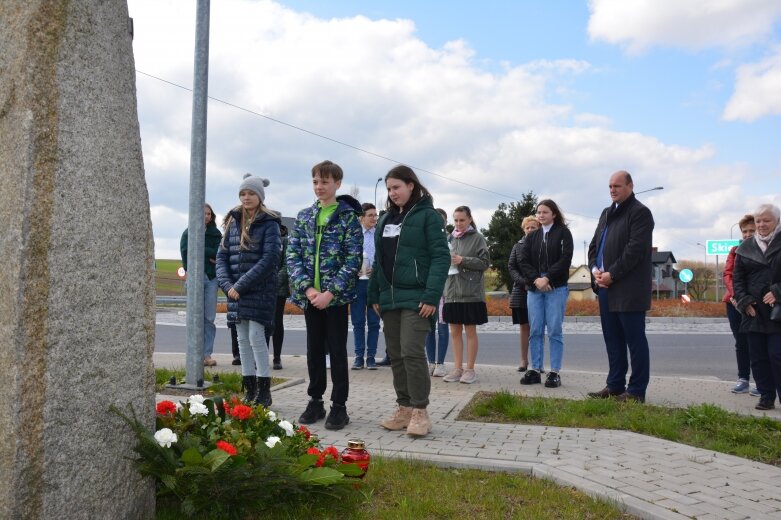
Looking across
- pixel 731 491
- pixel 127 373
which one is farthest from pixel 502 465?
pixel 127 373

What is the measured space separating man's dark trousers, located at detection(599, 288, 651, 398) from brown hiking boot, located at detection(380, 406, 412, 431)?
7.88ft

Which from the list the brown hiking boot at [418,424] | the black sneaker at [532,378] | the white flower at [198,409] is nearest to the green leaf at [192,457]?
the white flower at [198,409]

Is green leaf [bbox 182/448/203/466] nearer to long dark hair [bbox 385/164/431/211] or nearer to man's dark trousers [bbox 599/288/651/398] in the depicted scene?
long dark hair [bbox 385/164/431/211]

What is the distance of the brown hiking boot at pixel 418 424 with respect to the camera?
16.8 ft

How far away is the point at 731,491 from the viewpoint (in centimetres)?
387

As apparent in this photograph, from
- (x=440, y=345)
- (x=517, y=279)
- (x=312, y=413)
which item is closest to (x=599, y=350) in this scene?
(x=440, y=345)

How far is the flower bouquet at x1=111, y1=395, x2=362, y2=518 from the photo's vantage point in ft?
10.3

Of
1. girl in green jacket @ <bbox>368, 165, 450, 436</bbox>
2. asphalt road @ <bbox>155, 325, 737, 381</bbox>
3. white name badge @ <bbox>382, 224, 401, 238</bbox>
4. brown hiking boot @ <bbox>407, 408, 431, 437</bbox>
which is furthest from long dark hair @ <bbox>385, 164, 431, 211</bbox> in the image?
asphalt road @ <bbox>155, 325, 737, 381</bbox>

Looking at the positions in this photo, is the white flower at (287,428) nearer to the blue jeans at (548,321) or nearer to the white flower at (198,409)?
the white flower at (198,409)

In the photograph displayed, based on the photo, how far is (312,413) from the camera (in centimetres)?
557

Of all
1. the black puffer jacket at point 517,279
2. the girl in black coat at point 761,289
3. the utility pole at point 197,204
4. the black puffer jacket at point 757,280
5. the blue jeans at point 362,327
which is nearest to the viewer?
the black puffer jacket at point 757,280

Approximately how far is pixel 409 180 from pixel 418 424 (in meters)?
1.89

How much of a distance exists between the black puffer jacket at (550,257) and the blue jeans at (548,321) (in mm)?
113

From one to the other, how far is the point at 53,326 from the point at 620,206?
575 centimetres
